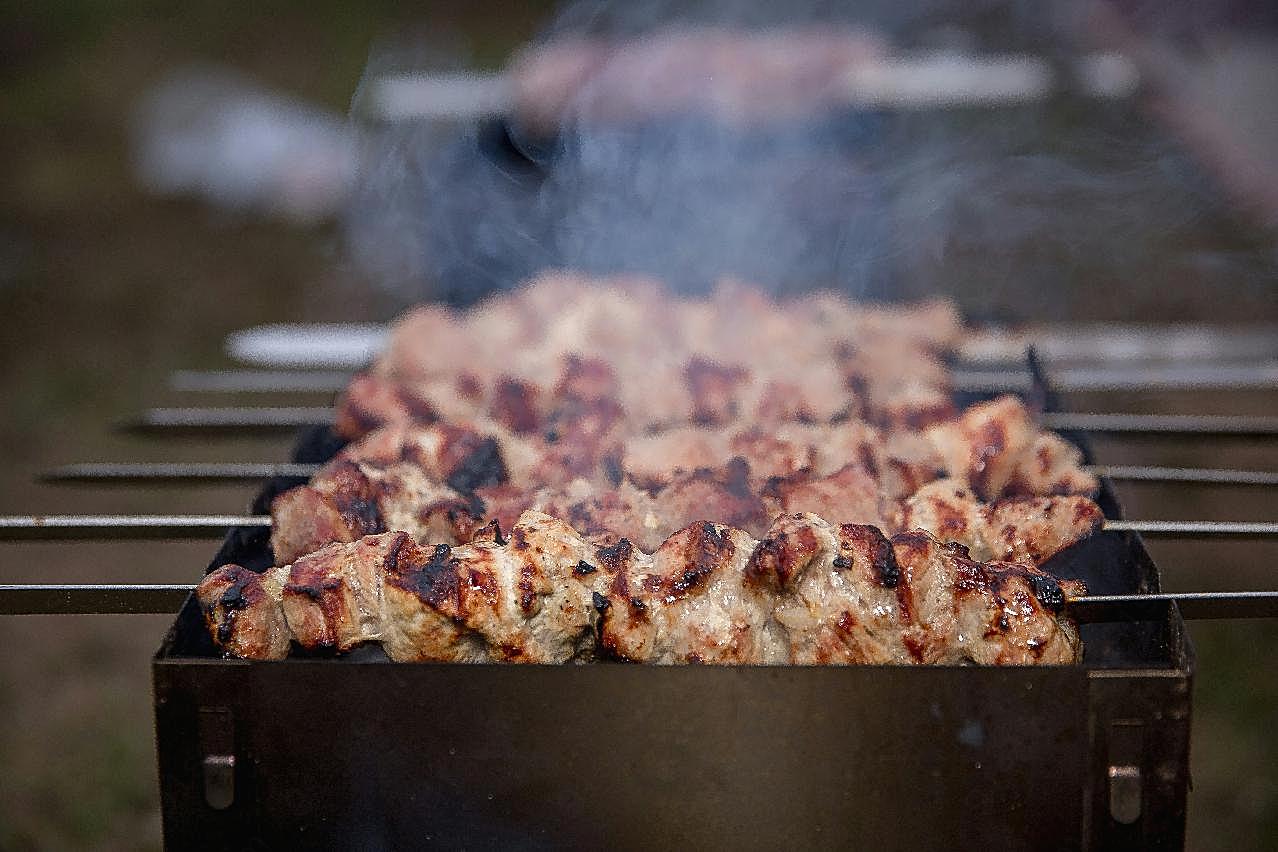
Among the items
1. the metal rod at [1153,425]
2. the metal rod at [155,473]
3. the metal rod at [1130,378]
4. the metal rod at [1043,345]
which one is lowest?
the metal rod at [155,473]

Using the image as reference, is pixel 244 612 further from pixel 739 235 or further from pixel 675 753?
pixel 739 235

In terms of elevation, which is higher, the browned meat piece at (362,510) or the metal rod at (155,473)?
the metal rod at (155,473)

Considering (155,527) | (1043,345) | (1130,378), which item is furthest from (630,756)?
(1043,345)

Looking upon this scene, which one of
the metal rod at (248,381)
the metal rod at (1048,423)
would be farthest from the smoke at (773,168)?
the metal rod at (1048,423)

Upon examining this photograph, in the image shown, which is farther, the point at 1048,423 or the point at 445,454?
the point at 1048,423

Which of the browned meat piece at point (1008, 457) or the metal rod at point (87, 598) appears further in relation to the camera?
the browned meat piece at point (1008, 457)

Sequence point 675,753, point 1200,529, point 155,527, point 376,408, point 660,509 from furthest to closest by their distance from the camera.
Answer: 1. point 376,408
2. point 660,509
3. point 155,527
4. point 1200,529
5. point 675,753

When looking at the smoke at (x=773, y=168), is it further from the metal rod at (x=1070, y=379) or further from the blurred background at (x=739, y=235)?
the metal rod at (x=1070, y=379)

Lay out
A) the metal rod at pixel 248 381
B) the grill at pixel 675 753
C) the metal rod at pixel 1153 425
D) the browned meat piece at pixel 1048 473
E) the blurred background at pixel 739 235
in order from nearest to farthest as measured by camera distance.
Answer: the grill at pixel 675 753 < the browned meat piece at pixel 1048 473 < the metal rod at pixel 1153 425 < the metal rod at pixel 248 381 < the blurred background at pixel 739 235
